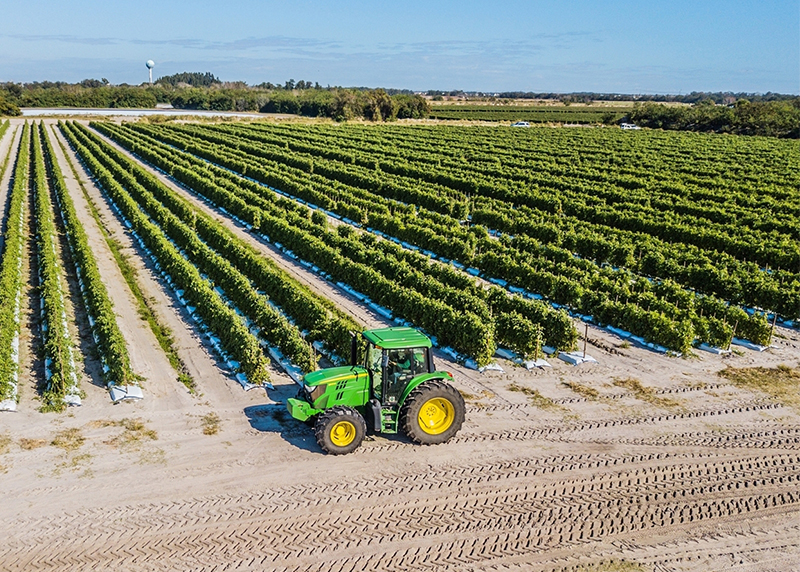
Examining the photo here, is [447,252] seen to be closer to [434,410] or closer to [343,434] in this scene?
[434,410]

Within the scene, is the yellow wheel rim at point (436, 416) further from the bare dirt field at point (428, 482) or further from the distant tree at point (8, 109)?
the distant tree at point (8, 109)

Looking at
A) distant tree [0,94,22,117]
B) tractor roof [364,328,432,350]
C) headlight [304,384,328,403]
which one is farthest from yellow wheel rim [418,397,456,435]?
distant tree [0,94,22,117]

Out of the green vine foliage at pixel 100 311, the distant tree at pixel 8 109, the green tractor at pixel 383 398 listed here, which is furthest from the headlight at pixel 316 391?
the distant tree at pixel 8 109

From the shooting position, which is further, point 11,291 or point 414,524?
point 11,291

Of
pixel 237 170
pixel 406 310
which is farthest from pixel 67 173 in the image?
pixel 406 310

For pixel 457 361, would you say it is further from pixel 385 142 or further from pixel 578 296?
pixel 385 142

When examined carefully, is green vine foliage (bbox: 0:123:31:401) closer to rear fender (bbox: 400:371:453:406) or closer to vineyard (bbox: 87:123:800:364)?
rear fender (bbox: 400:371:453:406)

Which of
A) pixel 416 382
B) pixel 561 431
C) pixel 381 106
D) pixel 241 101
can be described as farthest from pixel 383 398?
pixel 241 101
